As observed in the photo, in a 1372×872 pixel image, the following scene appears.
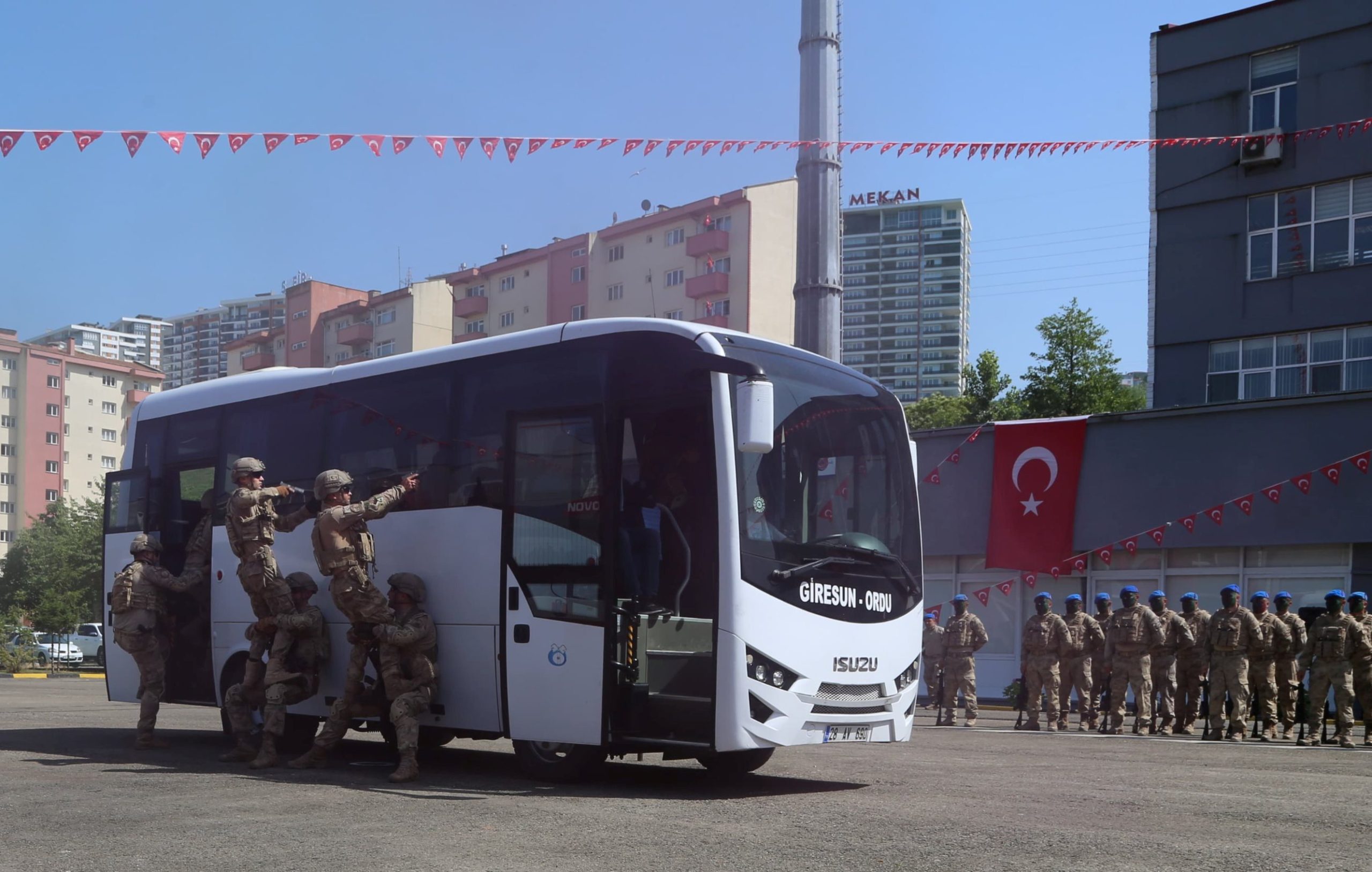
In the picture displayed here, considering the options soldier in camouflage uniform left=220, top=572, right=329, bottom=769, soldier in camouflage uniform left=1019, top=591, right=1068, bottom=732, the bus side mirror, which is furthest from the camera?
soldier in camouflage uniform left=1019, top=591, right=1068, bottom=732

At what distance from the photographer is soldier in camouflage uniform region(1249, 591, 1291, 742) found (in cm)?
1719

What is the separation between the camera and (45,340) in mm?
173625

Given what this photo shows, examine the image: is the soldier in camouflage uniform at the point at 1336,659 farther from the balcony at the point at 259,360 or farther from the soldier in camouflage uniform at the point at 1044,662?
the balcony at the point at 259,360

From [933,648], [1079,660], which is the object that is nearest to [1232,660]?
[1079,660]

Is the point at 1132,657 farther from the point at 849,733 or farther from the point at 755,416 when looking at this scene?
the point at 755,416

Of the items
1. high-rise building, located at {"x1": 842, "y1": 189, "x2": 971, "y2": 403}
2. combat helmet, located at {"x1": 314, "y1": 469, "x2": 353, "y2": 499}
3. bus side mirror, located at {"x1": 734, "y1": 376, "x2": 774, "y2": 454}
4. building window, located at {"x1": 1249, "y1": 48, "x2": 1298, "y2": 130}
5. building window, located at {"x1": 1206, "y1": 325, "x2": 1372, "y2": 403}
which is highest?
high-rise building, located at {"x1": 842, "y1": 189, "x2": 971, "y2": 403}

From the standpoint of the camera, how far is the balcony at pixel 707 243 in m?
61.4

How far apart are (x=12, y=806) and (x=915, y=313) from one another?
16893 cm

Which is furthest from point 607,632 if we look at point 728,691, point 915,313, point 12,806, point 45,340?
point 45,340

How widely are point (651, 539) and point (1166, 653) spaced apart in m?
11.2

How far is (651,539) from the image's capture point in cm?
988

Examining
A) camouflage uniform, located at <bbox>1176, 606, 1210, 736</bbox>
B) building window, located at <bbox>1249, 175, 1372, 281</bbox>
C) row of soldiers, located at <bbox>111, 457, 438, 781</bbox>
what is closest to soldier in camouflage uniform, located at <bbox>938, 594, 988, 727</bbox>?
camouflage uniform, located at <bbox>1176, 606, 1210, 736</bbox>

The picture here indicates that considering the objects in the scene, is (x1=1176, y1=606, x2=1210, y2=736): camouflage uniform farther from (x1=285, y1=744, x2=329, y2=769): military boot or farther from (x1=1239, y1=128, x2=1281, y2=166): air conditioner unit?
(x1=1239, y1=128, x2=1281, y2=166): air conditioner unit

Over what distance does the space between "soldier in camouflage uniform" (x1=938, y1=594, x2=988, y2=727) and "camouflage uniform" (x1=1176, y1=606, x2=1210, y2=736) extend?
275 cm
